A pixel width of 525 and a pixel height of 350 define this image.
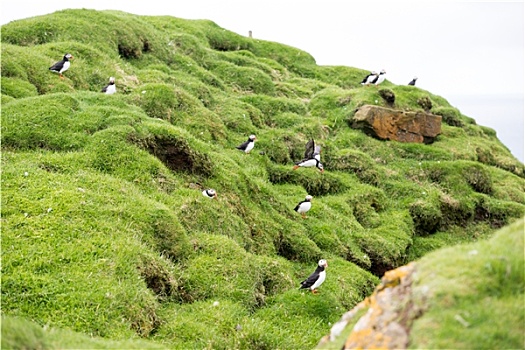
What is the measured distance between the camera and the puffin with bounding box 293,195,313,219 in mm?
18047

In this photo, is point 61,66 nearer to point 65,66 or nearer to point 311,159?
point 65,66

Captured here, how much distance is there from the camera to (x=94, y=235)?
Answer: 423 inches

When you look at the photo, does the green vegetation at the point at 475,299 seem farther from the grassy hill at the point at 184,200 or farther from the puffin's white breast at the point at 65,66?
the puffin's white breast at the point at 65,66

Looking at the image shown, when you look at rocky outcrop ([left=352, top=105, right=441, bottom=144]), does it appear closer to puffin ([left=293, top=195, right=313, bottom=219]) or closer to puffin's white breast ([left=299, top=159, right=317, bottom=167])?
puffin's white breast ([left=299, top=159, right=317, bottom=167])

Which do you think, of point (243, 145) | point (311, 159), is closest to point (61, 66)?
point (243, 145)

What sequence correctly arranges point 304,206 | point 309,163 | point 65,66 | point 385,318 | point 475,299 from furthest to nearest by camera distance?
point 309,163
point 65,66
point 304,206
point 385,318
point 475,299

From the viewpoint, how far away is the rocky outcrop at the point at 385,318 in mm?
5262

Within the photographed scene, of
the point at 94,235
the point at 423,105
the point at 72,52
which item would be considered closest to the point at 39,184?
the point at 94,235

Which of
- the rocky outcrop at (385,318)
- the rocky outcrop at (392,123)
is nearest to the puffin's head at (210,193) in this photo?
the rocky outcrop at (385,318)

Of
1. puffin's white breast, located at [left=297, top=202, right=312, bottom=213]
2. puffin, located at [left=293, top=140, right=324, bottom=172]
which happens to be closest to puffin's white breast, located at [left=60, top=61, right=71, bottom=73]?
puffin, located at [left=293, top=140, right=324, bottom=172]

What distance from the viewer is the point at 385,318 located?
557 centimetres

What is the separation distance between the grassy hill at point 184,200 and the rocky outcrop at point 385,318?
332 cm

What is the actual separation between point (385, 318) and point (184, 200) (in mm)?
9123

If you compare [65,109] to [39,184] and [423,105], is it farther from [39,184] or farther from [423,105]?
[423,105]
